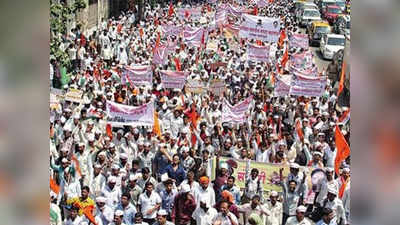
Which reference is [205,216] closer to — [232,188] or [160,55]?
[232,188]

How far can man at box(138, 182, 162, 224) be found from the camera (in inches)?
317

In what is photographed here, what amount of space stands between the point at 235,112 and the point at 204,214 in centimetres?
299

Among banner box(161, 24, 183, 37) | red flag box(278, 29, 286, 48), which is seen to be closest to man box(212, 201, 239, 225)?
red flag box(278, 29, 286, 48)

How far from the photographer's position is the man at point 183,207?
7980mm

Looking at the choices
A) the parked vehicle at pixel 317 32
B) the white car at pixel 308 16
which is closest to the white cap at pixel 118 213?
the parked vehicle at pixel 317 32

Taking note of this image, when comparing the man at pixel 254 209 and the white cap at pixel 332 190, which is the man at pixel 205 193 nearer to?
the man at pixel 254 209

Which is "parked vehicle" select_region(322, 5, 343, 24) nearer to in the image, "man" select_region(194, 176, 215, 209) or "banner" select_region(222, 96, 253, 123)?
"banner" select_region(222, 96, 253, 123)

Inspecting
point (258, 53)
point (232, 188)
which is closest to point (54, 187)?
point (232, 188)

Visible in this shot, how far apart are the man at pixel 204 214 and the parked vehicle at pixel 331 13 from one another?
53.2ft

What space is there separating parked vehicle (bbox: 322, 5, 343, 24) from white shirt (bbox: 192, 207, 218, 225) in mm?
16256

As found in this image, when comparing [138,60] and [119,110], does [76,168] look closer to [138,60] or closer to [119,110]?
[119,110]

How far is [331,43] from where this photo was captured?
19.2 m
